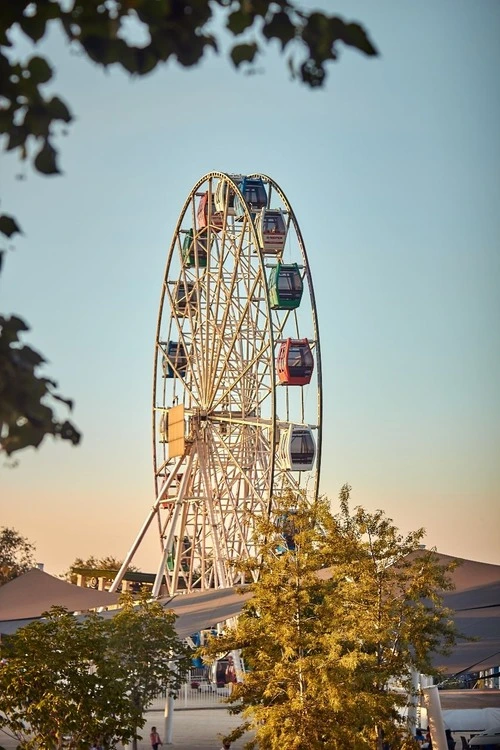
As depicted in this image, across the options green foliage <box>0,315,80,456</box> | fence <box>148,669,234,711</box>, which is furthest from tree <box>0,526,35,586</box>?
green foliage <box>0,315,80,456</box>

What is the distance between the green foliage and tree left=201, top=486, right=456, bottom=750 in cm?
1379

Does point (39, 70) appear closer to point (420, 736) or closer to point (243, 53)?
point (243, 53)

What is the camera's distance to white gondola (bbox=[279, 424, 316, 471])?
3328cm

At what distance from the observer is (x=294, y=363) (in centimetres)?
3447

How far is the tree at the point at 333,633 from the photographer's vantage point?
56.5 feet

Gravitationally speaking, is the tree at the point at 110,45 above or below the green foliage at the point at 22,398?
above

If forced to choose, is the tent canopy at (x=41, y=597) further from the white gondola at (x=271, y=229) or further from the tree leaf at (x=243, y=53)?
the tree leaf at (x=243, y=53)

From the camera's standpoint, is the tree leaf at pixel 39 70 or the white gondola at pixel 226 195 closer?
the tree leaf at pixel 39 70

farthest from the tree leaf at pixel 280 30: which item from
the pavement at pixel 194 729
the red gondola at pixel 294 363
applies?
the red gondola at pixel 294 363

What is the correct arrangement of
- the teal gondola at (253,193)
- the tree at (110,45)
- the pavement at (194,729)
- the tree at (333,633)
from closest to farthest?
the tree at (110,45), the tree at (333,633), the pavement at (194,729), the teal gondola at (253,193)

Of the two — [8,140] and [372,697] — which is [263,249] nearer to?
[372,697]

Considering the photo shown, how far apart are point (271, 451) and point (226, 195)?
30.5 feet

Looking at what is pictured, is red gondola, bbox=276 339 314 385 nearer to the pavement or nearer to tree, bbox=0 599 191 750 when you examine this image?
the pavement

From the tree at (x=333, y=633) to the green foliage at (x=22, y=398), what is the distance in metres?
13.8
